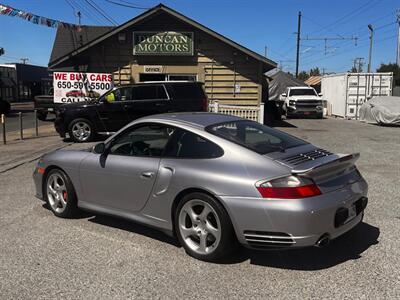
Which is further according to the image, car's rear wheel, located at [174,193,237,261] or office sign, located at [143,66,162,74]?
office sign, located at [143,66,162,74]

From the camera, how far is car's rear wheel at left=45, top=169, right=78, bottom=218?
571 centimetres

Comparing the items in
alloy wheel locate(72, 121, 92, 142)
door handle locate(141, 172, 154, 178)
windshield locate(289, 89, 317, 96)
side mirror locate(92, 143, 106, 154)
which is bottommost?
alloy wheel locate(72, 121, 92, 142)

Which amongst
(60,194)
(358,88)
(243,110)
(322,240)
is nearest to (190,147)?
(322,240)

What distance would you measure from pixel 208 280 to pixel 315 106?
25.3m

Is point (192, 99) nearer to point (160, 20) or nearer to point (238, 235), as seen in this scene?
point (160, 20)

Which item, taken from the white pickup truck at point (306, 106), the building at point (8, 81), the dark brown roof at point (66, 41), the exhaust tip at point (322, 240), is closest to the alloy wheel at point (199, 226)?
the exhaust tip at point (322, 240)

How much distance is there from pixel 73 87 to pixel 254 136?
14.1 m

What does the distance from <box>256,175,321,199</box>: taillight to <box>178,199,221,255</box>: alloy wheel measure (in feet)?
1.83

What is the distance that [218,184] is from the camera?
420 centimetres

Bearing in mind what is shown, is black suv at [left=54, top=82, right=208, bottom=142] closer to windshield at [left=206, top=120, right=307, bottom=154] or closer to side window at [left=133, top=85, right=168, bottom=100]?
side window at [left=133, top=85, right=168, bottom=100]

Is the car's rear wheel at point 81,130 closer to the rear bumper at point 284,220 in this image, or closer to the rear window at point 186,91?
the rear window at point 186,91

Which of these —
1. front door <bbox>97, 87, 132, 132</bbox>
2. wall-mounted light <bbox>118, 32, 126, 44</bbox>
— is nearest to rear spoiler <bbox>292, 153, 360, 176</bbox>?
front door <bbox>97, 87, 132, 132</bbox>

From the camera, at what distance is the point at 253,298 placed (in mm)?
3674

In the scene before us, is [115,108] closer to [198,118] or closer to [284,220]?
[198,118]
